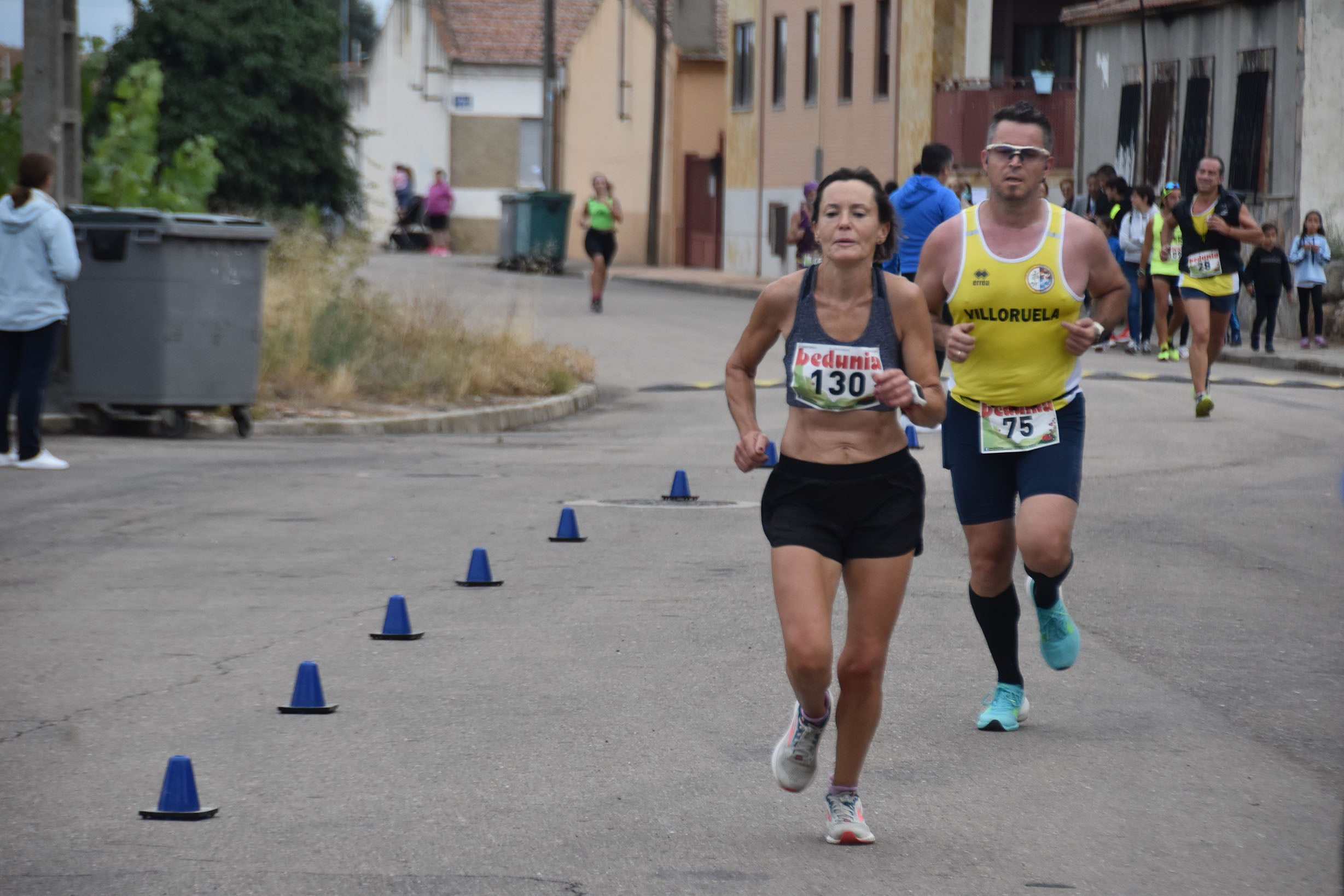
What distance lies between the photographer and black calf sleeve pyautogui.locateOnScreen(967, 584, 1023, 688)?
253 inches

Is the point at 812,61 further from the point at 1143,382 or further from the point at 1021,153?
the point at 1021,153

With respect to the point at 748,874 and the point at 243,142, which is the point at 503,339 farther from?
the point at 748,874

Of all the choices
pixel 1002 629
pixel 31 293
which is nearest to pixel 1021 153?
pixel 1002 629

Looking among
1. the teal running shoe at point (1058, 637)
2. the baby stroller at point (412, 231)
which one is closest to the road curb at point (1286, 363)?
the teal running shoe at point (1058, 637)

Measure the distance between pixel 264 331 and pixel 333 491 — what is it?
668 centimetres

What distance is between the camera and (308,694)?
661 centimetres

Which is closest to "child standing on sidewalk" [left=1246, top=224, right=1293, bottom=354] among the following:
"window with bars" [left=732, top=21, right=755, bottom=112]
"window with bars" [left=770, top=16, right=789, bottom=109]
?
"window with bars" [left=770, top=16, right=789, bottom=109]

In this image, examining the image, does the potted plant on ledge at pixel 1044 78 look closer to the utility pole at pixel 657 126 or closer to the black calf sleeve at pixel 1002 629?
the utility pole at pixel 657 126

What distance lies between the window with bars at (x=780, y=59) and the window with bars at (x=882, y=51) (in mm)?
4826

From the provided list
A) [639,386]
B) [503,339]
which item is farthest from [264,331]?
[639,386]

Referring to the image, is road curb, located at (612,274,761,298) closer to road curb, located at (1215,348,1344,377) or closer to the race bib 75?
road curb, located at (1215,348,1344,377)

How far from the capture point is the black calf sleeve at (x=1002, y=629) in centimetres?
643

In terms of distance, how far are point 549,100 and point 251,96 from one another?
12.4 metres

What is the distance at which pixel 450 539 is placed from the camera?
34.6ft
